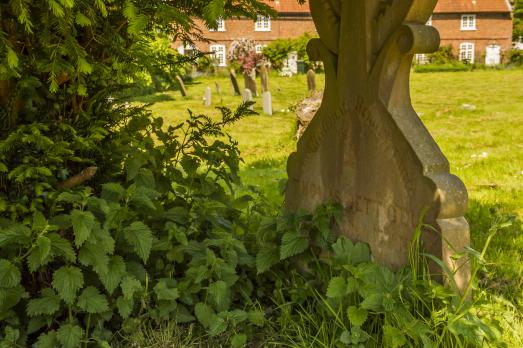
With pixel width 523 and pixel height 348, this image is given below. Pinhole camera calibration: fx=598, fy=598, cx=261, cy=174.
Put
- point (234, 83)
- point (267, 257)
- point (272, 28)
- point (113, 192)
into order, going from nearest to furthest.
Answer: point (113, 192) → point (267, 257) → point (234, 83) → point (272, 28)

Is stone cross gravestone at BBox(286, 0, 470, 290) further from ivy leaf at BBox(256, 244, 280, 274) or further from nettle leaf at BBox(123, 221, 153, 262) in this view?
nettle leaf at BBox(123, 221, 153, 262)

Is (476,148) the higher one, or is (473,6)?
(473,6)

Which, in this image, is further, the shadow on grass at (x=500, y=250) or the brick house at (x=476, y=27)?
the brick house at (x=476, y=27)

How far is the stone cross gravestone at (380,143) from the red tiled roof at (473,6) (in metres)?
53.4

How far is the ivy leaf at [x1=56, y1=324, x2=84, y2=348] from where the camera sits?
291 cm

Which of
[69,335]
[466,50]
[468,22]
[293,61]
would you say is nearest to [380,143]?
[69,335]

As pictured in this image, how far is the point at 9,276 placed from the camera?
113 inches

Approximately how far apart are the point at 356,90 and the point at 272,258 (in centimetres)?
117

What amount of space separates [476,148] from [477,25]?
160 feet

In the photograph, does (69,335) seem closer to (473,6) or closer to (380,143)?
(380,143)

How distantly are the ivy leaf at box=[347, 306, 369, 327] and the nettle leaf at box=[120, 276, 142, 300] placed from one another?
1076 mm

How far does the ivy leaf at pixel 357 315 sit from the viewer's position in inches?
114

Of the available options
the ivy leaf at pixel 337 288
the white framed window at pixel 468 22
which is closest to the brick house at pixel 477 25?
the white framed window at pixel 468 22

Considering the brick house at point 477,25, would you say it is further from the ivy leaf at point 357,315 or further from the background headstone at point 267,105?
the ivy leaf at point 357,315
